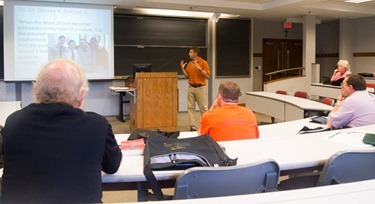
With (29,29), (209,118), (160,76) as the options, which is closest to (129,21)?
(29,29)

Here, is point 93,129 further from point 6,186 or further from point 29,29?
point 29,29

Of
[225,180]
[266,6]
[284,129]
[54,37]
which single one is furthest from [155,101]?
[225,180]

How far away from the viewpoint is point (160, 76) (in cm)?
585

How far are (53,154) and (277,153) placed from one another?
1.22 metres

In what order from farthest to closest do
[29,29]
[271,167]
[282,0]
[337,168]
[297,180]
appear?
[282,0]
[29,29]
[297,180]
[337,168]
[271,167]

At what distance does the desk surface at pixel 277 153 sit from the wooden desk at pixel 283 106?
7.48ft

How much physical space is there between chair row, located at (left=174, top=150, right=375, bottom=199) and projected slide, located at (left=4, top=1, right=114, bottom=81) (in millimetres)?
6172

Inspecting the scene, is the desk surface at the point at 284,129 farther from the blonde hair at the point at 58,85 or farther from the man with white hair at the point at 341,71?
the man with white hair at the point at 341,71

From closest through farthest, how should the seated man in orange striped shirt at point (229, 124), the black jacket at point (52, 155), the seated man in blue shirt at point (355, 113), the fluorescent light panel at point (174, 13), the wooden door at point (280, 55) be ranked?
the black jacket at point (52, 155) < the seated man in orange striped shirt at point (229, 124) < the seated man in blue shirt at point (355, 113) < the fluorescent light panel at point (174, 13) < the wooden door at point (280, 55)

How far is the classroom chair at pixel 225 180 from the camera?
150 cm

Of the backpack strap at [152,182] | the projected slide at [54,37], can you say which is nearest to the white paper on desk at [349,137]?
the backpack strap at [152,182]

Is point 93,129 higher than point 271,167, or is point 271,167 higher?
point 93,129

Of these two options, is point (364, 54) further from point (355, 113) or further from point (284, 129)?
point (284, 129)

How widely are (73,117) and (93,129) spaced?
0.32 ft
